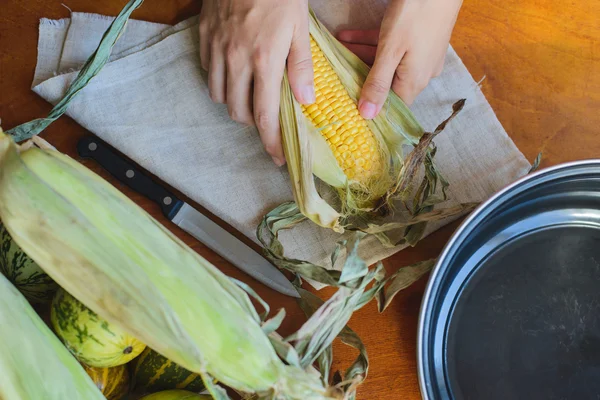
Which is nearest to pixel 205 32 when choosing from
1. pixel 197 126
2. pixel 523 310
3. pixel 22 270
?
pixel 197 126

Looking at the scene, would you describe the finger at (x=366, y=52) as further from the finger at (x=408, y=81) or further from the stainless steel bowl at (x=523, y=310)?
the stainless steel bowl at (x=523, y=310)

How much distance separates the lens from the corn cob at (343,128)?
0.64 m

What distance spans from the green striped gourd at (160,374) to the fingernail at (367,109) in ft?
1.17

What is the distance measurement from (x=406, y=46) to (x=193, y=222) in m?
0.35

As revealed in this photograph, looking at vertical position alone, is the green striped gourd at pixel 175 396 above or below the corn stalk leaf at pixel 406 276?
above

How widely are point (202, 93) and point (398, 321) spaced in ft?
1.31

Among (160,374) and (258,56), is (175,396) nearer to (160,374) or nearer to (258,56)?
(160,374)

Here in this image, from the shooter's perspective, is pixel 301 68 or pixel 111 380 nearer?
pixel 111 380

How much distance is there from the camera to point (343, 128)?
2.13 ft

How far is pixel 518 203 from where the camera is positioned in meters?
0.64

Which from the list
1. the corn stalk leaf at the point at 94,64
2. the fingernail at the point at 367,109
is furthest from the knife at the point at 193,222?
the fingernail at the point at 367,109

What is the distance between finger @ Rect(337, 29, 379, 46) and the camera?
0.73 m

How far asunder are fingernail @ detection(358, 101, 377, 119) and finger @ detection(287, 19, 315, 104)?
6 cm

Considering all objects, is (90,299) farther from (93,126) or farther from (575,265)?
(575,265)
